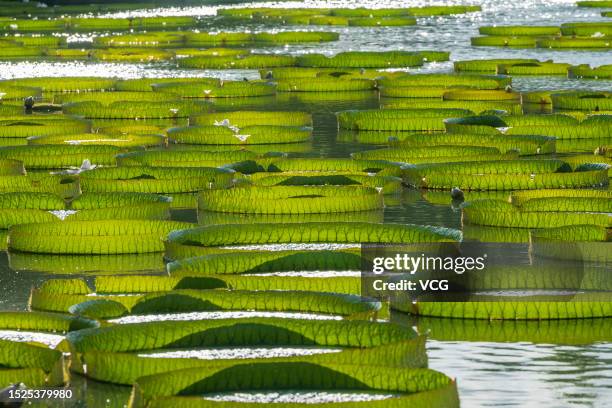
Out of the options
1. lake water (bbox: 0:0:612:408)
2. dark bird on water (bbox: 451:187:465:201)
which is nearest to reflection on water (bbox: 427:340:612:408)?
lake water (bbox: 0:0:612:408)

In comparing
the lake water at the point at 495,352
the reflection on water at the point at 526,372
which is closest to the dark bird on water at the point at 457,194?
the lake water at the point at 495,352

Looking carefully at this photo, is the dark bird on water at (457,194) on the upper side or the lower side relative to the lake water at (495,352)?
lower

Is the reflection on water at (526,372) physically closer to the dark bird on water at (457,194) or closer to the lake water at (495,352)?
the lake water at (495,352)

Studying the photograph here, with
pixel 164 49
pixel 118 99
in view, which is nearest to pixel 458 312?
pixel 118 99

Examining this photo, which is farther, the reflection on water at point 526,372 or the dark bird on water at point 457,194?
the dark bird on water at point 457,194

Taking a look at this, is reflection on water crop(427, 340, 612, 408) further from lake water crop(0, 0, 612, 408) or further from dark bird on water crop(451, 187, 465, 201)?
dark bird on water crop(451, 187, 465, 201)

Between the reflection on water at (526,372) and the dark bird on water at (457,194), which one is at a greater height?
the reflection on water at (526,372)

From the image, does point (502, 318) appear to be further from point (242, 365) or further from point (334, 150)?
point (334, 150)

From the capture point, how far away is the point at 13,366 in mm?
8906

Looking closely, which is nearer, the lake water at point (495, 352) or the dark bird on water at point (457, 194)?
the lake water at point (495, 352)

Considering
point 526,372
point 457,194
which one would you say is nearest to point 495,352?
point 526,372

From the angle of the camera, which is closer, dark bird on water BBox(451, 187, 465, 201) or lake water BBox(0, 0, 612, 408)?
lake water BBox(0, 0, 612, 408)

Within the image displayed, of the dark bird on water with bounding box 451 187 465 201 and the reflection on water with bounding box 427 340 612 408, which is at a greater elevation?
the reflection on water with bounding box 427 340 612 408

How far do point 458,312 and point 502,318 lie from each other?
28 cm
